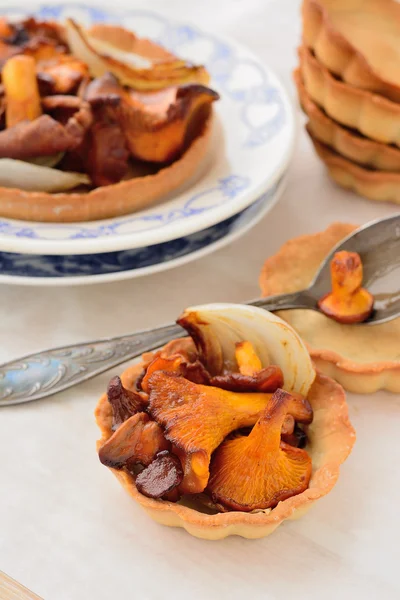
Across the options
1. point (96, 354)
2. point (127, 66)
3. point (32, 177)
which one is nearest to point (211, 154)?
point (127, 66)

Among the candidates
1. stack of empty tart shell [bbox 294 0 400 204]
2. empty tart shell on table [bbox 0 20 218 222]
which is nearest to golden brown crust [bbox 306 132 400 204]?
stack of empty tart shell [bbox 294 0 400 204]

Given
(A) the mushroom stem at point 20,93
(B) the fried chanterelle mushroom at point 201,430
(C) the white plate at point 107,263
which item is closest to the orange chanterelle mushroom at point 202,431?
(B) the fried chanterelle mushroom at point 201,430

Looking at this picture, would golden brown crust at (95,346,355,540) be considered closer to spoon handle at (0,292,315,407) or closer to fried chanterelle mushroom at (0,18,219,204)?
spoon handle at (0,292,315,407)

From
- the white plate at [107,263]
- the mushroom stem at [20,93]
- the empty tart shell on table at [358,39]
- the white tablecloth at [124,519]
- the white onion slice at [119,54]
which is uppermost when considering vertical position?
the empty tart shell on table at [358,39]

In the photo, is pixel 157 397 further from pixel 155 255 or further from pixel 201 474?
pixel 155 255

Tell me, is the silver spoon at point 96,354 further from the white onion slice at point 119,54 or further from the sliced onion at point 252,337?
the white onion slice at point 119,54

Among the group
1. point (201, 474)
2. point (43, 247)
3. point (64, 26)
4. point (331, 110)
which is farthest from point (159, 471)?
point (64, 26)

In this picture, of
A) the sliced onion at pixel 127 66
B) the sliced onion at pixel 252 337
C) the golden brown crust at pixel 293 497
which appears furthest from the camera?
the sliced onion at pixel 127 66
